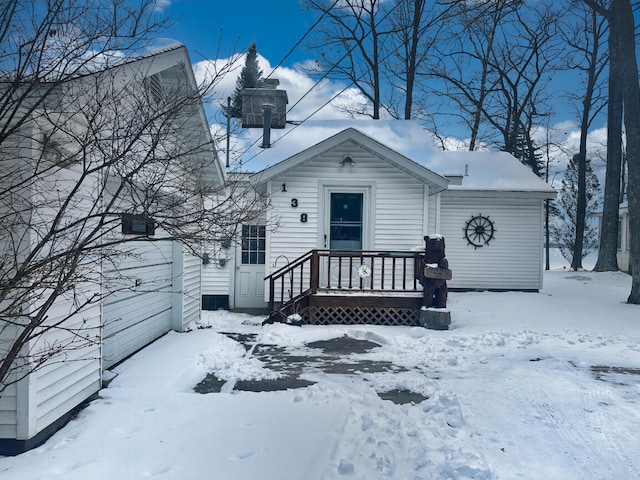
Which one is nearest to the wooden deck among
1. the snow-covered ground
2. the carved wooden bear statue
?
the carved wooden bear statue

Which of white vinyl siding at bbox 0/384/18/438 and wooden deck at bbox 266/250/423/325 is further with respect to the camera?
wooden deck at bbox 266/250/423/325

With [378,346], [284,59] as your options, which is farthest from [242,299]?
[284,59]

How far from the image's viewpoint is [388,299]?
8.05 metres

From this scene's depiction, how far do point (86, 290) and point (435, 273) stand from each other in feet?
19.0

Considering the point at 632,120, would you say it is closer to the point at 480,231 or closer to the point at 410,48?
the point at 480,231

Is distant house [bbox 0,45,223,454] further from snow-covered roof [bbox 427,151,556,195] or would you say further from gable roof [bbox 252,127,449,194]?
snow-covered roof [bbox 427,151,556,195]

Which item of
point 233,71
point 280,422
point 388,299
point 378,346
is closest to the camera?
point 233,71

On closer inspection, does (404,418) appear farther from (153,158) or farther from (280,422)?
(153,158)

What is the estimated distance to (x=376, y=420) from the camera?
3.68 meters

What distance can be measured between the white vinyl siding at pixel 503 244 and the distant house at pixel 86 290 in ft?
27.5

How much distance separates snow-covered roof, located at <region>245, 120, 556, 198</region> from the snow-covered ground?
5.87m

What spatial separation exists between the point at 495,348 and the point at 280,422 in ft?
12.7

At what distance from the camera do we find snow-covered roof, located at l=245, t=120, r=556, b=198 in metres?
11.0

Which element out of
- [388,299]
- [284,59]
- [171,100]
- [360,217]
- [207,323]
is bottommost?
[207,323]
